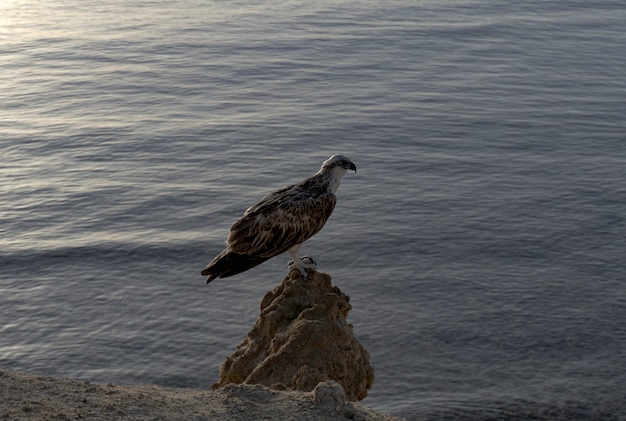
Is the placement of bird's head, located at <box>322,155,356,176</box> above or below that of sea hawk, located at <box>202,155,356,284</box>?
above

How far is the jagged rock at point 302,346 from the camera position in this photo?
42.9 feet

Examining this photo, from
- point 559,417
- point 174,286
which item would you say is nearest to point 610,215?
point 559,417

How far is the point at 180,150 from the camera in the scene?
28.1m

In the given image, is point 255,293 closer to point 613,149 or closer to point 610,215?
point 610,215

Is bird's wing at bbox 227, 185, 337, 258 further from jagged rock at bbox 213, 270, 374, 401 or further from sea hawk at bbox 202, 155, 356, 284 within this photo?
jagged rock at bbox 213, 270, 374, 401

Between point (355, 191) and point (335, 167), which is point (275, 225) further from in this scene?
point (355, 191)

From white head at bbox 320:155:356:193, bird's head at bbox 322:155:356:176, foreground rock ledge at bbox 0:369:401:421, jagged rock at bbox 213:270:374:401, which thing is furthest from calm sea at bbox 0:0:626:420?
foreground rock ledge at bbox 0:369:401:421

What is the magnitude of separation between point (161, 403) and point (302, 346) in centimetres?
219

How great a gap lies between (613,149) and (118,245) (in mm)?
13505

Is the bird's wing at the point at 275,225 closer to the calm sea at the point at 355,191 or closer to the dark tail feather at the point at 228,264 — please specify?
the dark tail feather at the point at 228,264

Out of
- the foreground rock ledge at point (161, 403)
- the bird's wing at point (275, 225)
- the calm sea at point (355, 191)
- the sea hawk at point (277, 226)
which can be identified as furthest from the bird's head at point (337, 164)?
the calm sea at point (355, 191)

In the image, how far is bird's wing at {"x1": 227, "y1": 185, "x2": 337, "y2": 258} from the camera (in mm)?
14164

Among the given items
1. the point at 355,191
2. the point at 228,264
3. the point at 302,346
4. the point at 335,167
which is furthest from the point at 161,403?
the point at 355,191

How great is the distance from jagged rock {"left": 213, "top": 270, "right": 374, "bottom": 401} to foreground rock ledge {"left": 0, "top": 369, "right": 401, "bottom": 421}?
40.8 inches
